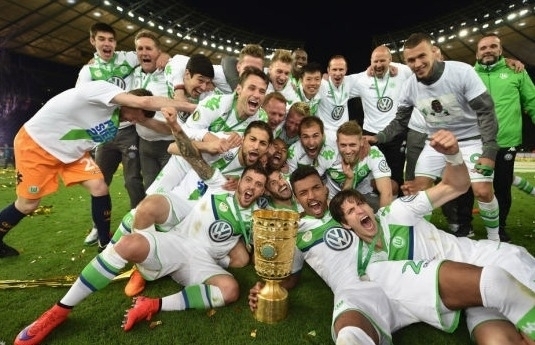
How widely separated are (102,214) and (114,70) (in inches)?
75.8

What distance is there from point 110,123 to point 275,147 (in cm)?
Answer: 154

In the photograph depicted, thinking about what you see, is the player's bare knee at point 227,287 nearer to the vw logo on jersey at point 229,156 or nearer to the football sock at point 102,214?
the vw logo on jersey at point 229,156

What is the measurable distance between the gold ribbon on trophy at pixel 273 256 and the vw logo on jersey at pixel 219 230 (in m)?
0.60

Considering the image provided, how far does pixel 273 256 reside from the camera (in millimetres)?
2227

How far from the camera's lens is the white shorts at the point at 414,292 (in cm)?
196

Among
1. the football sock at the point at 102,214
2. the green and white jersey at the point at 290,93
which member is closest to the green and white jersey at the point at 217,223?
the football sock at the point at 102,214

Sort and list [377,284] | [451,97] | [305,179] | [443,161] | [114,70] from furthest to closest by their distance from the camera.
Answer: [114,70] → [443,161] → [451,97] → [305,179] → [377,284]

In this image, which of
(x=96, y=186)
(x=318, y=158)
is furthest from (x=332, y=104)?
(x=96, y=186)

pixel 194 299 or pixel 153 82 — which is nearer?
pixel 194 299

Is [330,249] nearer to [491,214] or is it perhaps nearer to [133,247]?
[133,247]

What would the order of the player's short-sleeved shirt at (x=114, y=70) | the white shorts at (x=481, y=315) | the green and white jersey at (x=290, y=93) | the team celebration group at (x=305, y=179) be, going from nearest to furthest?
1. the white shorts at (x=481, y=315)
2. the team celebration group at (x=305, y=179)
3. the player's short-sleeved shirt at (x=114, y=70)
4. the green and white jersey at (x=290, y=93)

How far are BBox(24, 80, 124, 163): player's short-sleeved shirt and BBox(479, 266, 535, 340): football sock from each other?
9.50 ft

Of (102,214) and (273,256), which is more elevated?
(273,256)

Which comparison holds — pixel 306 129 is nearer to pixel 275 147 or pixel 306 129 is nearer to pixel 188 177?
pixel 275 147
